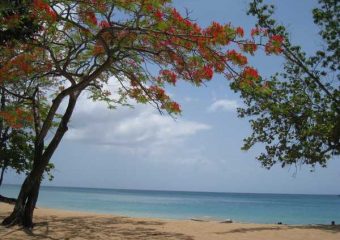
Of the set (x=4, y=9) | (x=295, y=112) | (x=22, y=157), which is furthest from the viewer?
(x=22, y=157)

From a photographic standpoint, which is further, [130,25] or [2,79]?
[2,79]

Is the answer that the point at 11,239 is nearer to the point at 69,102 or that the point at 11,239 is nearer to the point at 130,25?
the point at 69,102

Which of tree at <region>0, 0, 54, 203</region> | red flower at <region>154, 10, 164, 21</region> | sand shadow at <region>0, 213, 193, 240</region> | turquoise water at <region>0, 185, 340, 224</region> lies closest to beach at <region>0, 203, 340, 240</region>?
sand shadow at <region>0, 213, 193, 240</region>

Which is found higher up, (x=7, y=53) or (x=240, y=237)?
(x=7, y=53)

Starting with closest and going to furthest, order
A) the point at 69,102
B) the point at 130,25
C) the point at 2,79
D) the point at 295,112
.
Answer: the point at 130,25
the point at 2,79
the point at 69,102
the point at 295,112

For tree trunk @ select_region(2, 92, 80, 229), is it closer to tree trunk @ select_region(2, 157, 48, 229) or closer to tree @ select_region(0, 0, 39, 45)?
tree trunk @ select_region(2, 157, 48, 229)

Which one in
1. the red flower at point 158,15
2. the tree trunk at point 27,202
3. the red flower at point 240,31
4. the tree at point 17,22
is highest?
the red flower at point 158,15

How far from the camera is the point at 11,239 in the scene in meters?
10.2

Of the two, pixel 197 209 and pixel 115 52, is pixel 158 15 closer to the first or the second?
pixel 115 52

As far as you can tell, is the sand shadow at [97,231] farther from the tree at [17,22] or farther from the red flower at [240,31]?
the red flower at [240,31]

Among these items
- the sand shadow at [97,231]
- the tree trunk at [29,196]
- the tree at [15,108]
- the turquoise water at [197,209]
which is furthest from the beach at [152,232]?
the turquoise water at [197,209]

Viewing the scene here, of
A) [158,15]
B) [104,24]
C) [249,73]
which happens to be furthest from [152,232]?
[158,15]

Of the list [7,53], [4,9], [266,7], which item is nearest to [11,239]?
[7,53]

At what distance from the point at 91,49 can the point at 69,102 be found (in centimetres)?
157
